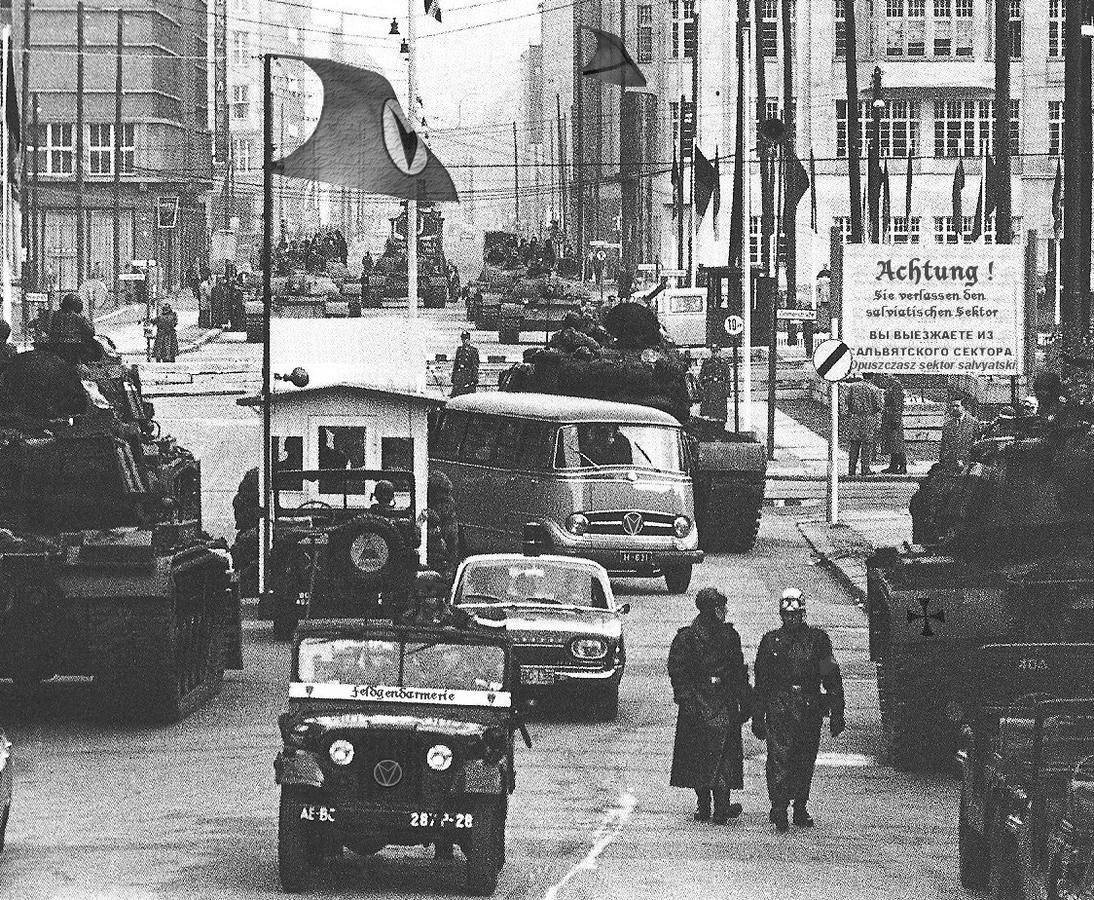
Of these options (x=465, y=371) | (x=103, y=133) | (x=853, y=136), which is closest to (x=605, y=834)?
(x=465, y=371)

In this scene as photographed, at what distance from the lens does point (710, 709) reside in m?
18.0

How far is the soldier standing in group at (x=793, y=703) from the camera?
696 inches

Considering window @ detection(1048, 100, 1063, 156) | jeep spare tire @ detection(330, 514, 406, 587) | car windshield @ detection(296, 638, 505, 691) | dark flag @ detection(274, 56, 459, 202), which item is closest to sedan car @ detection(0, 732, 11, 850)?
car windshield @ detection(296, 638, 505, 691)

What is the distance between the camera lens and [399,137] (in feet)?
97.1

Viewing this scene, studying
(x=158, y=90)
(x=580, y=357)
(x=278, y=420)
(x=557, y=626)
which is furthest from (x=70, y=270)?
(x=557, y=626)

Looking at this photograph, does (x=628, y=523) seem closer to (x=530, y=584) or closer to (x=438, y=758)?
(x=530, y=584)

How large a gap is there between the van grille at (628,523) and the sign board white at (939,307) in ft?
17.9

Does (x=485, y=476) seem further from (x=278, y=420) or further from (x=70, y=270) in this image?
(x=70, y=270)

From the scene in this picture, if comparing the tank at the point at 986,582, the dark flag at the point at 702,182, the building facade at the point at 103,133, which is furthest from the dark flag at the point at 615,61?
the building facade at the point at 103,133

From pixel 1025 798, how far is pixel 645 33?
4239 inches

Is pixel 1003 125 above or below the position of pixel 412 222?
above

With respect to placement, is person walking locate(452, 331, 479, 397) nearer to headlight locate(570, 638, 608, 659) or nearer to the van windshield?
the van windshield

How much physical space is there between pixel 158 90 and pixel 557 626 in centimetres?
9963

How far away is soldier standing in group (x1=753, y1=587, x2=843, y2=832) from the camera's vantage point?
17.7m
